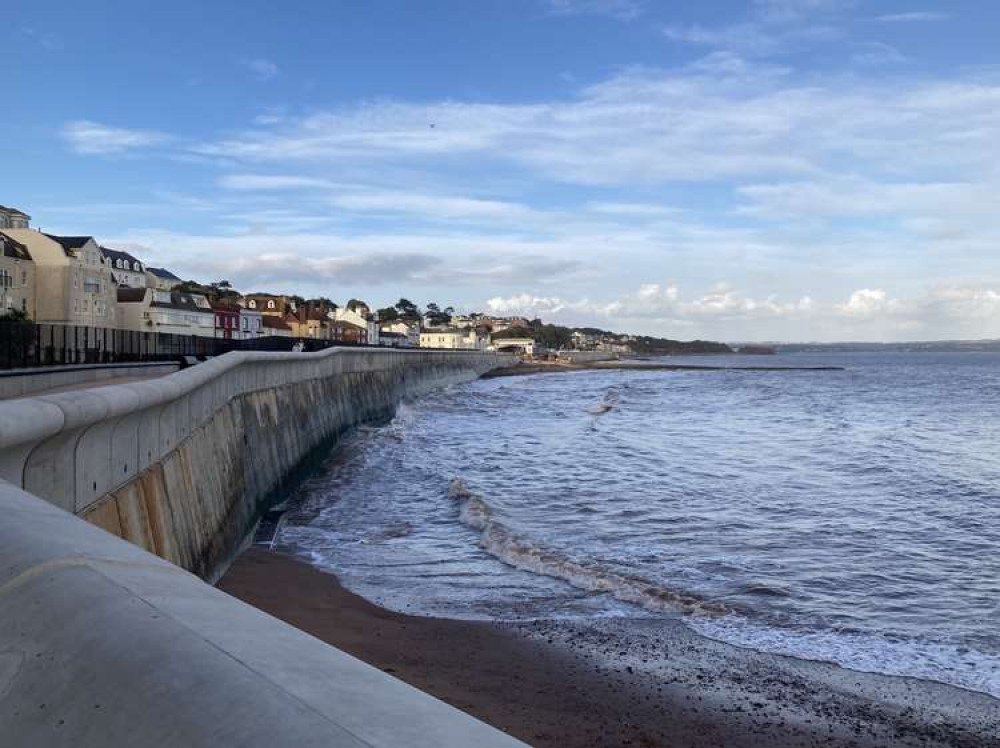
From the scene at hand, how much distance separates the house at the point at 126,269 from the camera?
315 ft

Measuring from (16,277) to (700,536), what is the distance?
60206 millimetres

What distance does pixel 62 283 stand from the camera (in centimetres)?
6750

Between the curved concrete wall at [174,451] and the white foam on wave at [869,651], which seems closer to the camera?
the curved concrete wall at [174,451]

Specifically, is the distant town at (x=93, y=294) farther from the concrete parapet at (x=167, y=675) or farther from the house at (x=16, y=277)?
the concrete parapet at (x=167, y=675)

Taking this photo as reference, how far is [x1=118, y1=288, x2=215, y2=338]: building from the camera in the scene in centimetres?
8144

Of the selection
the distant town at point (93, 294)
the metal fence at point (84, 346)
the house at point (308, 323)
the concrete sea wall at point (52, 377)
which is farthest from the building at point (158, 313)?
the concrete sea wall at point (52, 377)

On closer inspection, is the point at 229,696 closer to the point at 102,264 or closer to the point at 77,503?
the point at 77,503

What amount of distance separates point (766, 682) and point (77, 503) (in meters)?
7.17

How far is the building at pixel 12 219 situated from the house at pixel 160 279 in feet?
58.6

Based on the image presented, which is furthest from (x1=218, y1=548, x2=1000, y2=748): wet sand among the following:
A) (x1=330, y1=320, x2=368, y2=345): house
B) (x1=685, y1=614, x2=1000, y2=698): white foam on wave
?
(x1=330, y1=320, x2=368, y2=345): house

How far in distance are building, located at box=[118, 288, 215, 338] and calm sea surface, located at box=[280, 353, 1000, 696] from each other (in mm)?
52288

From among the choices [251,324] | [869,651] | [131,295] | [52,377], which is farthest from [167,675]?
[251,324]

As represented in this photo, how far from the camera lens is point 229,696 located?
5.93 feet

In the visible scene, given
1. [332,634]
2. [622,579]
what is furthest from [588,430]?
[332,634]
